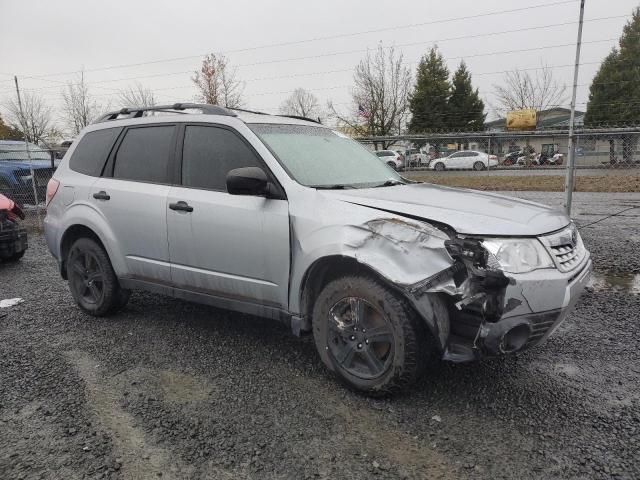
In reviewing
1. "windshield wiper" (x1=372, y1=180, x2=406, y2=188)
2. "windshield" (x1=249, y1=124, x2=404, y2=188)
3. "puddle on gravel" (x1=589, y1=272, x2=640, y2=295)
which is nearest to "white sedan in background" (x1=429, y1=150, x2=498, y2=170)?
"puddle on gravel" (x1=589, y1=272, x2=640, y2=295)

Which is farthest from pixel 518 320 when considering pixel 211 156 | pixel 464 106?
pixel 464 106

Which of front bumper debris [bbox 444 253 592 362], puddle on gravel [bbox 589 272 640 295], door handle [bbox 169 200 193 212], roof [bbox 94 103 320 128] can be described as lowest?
puddle on gravel [bbox 589 272 640 295]

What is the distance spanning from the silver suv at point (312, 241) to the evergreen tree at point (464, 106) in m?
40.6

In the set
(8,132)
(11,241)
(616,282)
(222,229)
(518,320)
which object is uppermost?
(8,132)

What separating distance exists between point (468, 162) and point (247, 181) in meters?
18.7

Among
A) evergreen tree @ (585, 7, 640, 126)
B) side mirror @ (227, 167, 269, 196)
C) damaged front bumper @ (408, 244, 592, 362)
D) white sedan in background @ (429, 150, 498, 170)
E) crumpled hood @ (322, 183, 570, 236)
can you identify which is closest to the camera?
damaged front bumper @ (408, 244, 592, 362)

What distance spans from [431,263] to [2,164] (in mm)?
13417

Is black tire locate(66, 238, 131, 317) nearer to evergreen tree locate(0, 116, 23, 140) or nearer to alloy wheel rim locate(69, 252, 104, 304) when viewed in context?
alloy wheel rim locate(69, 252, 104, 304)

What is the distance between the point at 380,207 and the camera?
2959 millimetres

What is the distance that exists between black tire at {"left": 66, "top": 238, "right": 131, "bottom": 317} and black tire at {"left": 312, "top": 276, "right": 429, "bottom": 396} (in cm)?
226

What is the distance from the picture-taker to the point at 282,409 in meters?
2.88

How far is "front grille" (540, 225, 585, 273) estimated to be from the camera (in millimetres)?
2760

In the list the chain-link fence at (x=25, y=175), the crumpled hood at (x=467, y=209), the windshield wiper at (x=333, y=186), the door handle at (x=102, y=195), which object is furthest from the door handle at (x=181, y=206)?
the chain-link fence at (x=25, y=175)

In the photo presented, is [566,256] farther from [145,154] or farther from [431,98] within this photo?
[431,98]
